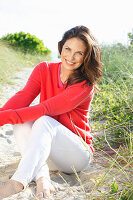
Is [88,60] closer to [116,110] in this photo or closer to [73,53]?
[73,53]

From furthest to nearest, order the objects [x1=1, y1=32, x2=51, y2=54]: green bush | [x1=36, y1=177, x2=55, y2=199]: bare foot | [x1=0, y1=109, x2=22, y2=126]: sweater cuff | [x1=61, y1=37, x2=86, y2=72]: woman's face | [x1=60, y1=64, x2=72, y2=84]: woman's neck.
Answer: [x1=1, y1=32, x2=51, y2=54]: green bush → [x1=60, y1=64, x2=72, y2=84]: woman's neck → [x1=61, y1=37, x2=86, y2=72]: woman's face → [x1=0, y1=109, x2=22, y2=126]: sweater cuff → [x1=36, y1=177, x2=55, y2=199]: bare foot

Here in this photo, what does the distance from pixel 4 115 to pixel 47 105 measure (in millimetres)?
318

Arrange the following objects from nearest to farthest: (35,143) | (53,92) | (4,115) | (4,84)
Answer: (35,143) → (4,115) → (53,92) → (4,84)

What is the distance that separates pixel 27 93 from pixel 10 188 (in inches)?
33.3

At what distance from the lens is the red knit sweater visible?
1.81m

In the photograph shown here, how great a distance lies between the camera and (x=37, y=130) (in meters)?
1.68

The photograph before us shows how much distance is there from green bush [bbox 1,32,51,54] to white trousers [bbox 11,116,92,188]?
36.4 feet

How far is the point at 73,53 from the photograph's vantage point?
6.30 ft

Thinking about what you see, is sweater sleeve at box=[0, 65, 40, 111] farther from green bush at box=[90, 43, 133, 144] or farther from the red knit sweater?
green bush at box=[90, 43, 133, 144]

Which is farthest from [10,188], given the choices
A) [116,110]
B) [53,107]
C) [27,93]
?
[116,110]

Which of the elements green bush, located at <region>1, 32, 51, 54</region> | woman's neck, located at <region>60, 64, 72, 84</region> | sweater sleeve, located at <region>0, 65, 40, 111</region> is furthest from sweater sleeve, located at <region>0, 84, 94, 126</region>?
green bush, located at <region>1, 32, 51, 54</region>

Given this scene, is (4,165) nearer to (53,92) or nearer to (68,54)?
(53,92)

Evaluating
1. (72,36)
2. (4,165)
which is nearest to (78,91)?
(72,36)

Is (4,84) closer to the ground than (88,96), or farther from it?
closer to the ground
